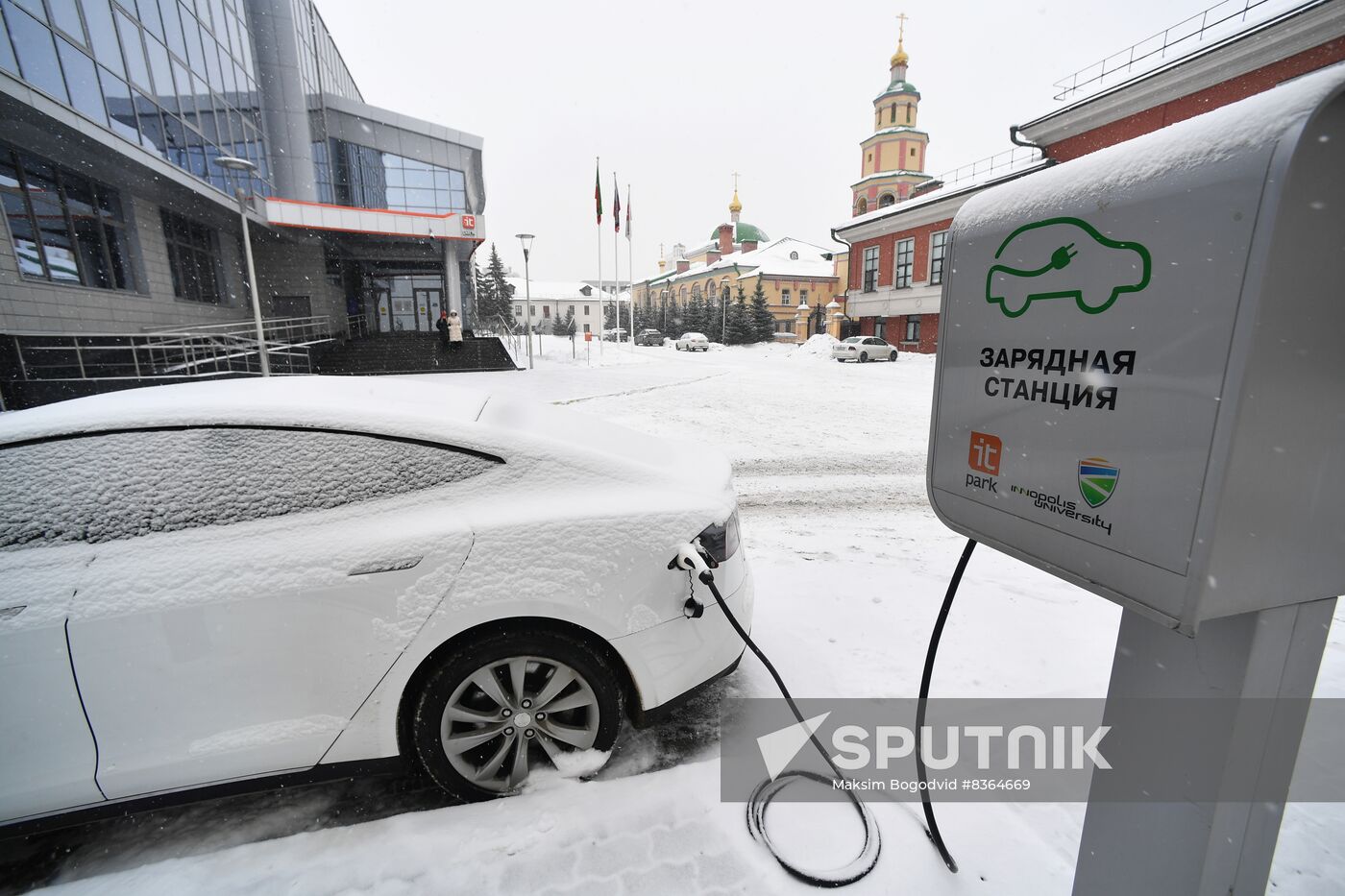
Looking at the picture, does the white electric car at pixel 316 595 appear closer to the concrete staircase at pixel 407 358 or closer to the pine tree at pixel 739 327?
the concrete staircase at pixel 407 358

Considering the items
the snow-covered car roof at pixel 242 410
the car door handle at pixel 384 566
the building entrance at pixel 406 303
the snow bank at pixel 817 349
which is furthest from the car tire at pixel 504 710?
the building entrance at pixel 406 303

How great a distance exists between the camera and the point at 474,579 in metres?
2.02

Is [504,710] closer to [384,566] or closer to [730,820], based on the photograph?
[384,566]

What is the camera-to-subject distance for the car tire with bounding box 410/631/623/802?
2.07 meters

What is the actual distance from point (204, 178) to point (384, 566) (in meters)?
21.0

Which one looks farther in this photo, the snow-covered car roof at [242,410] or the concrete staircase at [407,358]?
the concrete staircase at [407,358]

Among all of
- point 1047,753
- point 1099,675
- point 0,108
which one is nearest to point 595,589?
point 1047,753

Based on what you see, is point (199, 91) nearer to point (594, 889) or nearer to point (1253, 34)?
point (594, 889)

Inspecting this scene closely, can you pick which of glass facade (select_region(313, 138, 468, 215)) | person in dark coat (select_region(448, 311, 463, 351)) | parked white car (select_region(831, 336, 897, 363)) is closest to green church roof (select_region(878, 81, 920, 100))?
parked white car (select_region(831, 336, 897, 363))

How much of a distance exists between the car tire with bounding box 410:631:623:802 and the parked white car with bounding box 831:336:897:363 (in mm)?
26855

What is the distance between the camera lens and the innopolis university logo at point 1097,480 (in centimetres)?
118

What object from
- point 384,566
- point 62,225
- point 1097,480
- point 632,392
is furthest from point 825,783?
point 62,225

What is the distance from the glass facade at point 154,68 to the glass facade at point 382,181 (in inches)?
187

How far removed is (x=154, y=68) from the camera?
14.6m
